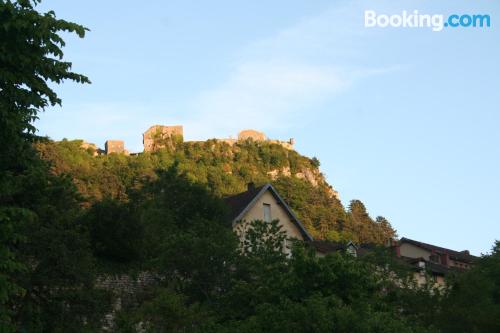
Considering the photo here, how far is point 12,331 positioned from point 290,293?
567 inches

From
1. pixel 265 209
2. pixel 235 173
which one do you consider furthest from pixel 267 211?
pixel 235 173

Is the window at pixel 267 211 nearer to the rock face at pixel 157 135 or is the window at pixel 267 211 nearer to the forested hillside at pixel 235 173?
the forested hillside at pixel 235 173

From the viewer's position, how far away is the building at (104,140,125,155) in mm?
119688

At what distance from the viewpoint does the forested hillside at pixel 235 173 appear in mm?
84500

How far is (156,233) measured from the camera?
3588cm

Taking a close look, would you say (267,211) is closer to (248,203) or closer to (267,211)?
(267,211)

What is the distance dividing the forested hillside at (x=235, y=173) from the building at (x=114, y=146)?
19.7 ft

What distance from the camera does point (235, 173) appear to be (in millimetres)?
116000

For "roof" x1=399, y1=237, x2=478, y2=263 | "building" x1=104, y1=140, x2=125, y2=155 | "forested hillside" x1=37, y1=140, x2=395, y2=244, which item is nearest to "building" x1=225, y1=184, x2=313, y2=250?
"roof" x1=399, y1=237, x2=478, y2=263

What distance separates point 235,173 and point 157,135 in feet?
51.7

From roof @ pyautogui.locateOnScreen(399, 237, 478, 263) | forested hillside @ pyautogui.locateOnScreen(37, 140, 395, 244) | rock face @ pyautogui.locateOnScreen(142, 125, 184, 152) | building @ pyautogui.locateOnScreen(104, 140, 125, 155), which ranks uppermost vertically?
rock face @ pyautogui.locateOnScreen(142, 125, 184, 152)

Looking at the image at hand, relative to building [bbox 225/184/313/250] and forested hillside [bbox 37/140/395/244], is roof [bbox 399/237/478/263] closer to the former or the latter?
building [bbox 225/184/313/250]

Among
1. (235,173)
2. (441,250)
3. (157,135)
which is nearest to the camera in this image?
(441,250)

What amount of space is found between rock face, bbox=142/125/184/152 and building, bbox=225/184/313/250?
71015 millimetres
